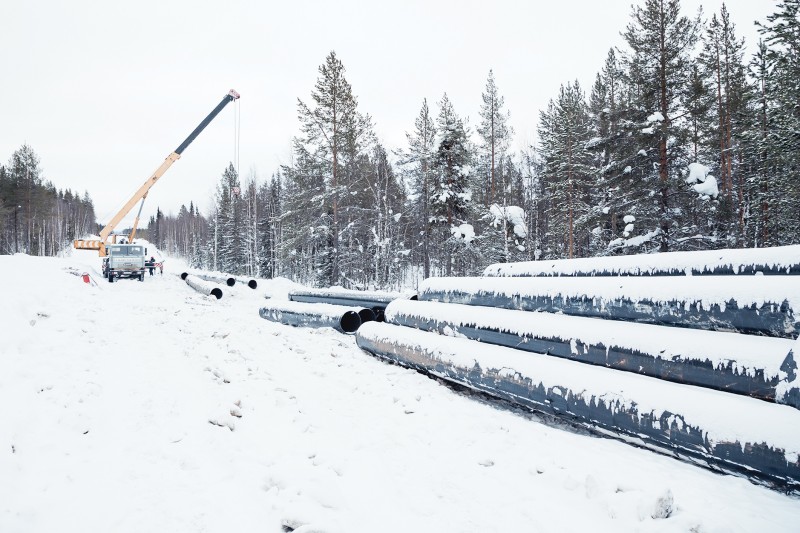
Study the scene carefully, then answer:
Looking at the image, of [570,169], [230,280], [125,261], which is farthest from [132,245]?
[570,169]

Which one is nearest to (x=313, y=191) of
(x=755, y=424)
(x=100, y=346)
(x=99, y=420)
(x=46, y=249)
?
(x=100, y=346)

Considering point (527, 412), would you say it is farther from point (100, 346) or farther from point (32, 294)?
point (32, 294)

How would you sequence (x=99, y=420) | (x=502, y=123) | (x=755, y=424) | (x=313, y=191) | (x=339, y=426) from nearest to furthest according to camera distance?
1. (x=755, y=424)
2. (x=99, y=420)
3. (x=339, y=426)
4. (x=313, y=191)
5. (x=502, y=123)

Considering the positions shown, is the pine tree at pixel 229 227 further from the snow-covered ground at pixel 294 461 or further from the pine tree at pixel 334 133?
the snow-covered ground at pixel 294 461

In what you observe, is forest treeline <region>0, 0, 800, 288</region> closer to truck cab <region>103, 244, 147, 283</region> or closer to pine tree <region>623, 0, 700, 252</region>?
pine tree <region>623, 0, 700, 252</region>

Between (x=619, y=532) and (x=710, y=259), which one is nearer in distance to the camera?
(x=619, y=532)

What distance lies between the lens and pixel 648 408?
3.44m

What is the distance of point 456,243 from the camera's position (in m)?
23.3

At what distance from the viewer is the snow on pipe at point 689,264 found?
12.9ft

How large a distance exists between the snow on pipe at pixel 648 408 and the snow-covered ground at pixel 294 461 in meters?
0.20

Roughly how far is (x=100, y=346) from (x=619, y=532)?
286 inches

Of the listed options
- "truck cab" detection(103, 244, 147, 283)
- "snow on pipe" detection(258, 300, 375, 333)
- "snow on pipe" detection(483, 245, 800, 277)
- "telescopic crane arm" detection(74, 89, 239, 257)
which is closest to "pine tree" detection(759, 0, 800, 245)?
"snow on pipe" detection(483, 245, 800, 277)

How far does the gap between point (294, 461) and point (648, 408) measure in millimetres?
3290

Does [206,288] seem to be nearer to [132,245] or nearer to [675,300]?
[132,245]
